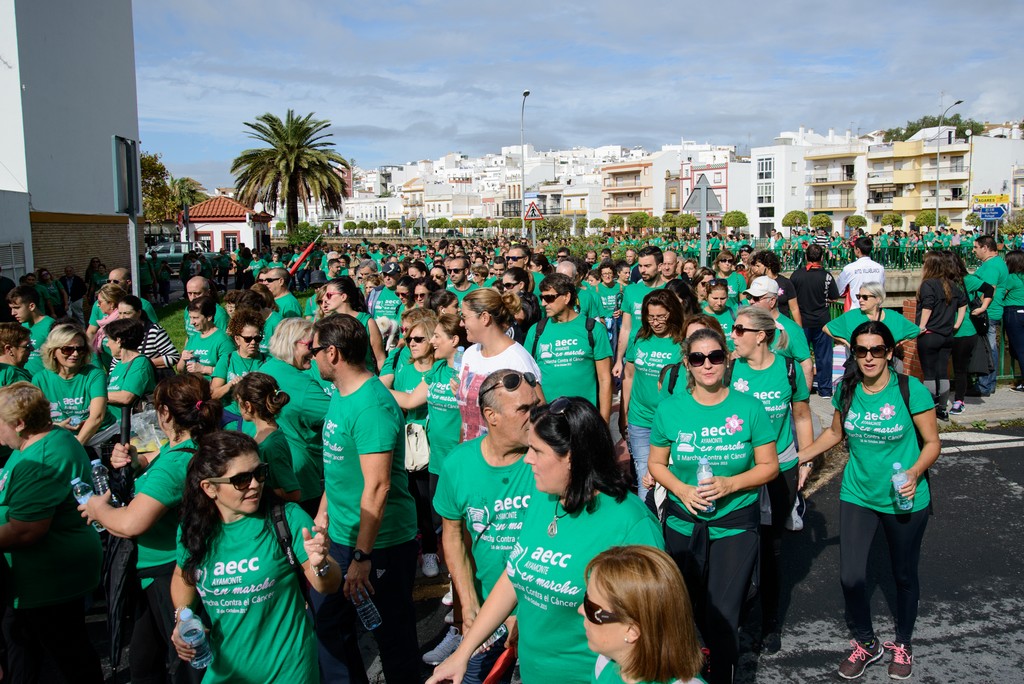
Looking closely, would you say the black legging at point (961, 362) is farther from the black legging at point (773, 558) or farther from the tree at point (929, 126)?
the tree at point (929, 126)

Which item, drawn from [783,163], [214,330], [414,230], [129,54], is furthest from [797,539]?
[414,230]

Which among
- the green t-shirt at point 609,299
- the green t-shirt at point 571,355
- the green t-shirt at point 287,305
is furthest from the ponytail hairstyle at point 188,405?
the green t-shirt at point 609,299

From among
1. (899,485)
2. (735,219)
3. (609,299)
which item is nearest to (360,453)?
(899,485)

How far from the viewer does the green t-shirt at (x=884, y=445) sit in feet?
14.8

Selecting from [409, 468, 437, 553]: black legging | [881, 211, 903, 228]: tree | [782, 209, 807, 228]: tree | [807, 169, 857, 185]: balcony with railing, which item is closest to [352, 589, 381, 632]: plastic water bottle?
[409, 468, 437, 553]: black legging

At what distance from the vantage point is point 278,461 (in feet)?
13.3

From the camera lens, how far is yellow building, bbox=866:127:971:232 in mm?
76812

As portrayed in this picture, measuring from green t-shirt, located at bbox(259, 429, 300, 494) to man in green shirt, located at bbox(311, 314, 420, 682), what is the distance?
185 millimetres

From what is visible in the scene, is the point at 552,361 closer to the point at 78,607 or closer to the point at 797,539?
the point at 797,539

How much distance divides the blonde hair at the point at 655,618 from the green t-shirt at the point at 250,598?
1404mm

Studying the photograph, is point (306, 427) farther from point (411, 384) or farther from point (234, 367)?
point (234, 367)

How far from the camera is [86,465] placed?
164 inches

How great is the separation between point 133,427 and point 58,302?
35.4ft

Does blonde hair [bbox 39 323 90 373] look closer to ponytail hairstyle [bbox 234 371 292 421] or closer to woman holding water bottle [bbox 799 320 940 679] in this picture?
ponytail hairstyle [bbox 234 371 292 421]
